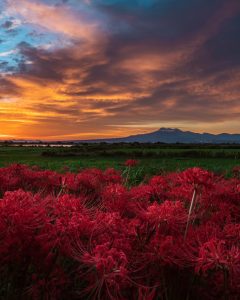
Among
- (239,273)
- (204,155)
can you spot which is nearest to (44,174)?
(239,273)

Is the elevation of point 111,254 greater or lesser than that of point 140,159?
greater

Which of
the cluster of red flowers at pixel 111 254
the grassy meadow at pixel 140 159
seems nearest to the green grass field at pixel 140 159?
the grassy meadow at pixel 140 159

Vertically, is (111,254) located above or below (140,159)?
above

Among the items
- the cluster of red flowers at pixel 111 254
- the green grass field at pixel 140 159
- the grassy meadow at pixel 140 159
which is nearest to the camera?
the cluster of red flowers at pixel 111 254

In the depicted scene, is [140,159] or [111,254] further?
[140,159]

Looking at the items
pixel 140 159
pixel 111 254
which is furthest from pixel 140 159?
pixel 111 254

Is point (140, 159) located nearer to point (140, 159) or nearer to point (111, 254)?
point (140, 159)

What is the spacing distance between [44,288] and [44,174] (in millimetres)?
2585

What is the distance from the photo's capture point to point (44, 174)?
4344 mm

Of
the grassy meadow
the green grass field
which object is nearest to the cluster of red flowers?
the grassy meadow

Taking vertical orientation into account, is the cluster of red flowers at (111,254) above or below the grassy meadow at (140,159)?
above

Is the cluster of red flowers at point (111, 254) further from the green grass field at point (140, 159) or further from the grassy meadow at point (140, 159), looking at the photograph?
the green grass field at point (140, 159)

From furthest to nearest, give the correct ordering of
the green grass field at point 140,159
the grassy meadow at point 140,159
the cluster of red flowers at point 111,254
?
the green grass field at point 140,159 < the grassy meadow at point 140,159 < the cluster of red flowers at point 111,254

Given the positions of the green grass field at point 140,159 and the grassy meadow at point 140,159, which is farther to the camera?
the green grass field at point 140,159
